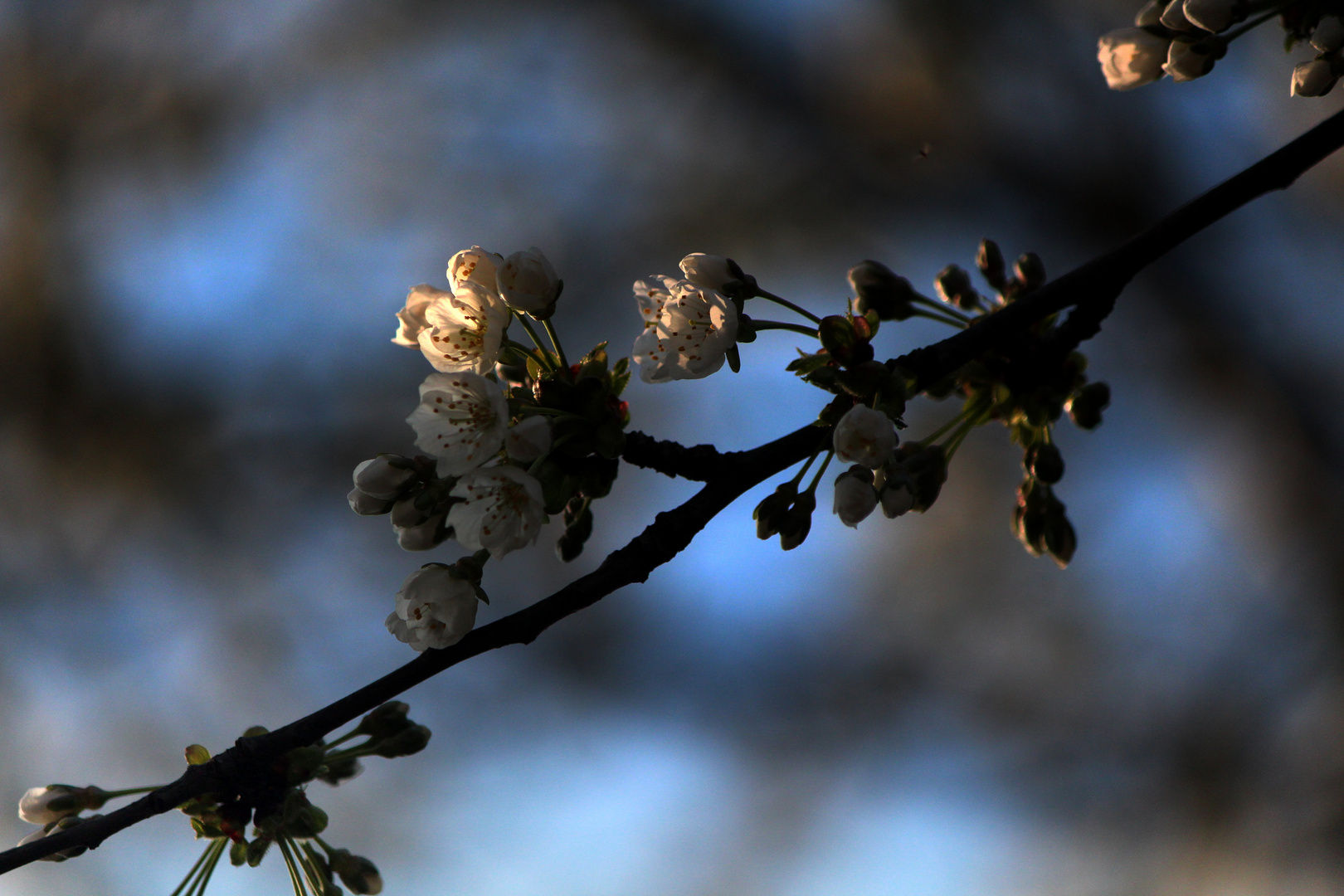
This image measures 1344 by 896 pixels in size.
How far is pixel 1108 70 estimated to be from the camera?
114 centimetres

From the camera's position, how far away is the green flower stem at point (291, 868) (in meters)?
1.09

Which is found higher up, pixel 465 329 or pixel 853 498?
pixel 465 329

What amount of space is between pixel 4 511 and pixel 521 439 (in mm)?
4523

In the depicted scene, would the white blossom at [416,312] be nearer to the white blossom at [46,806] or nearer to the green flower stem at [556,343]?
the green flower stem at [556,343]

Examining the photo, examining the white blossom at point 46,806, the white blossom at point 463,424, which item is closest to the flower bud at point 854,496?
the white blossom at point 463,424

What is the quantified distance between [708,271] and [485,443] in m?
0.37

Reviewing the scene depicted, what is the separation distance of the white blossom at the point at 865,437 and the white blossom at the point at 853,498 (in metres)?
0.07

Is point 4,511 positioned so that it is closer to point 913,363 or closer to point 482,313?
point 482,313

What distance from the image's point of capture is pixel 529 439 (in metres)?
0.86

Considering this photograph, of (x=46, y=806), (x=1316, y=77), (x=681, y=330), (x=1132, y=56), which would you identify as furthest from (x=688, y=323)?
(x=46, y=806)

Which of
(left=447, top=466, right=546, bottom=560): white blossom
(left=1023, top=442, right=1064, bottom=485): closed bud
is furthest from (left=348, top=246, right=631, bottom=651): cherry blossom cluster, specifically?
(left=1023, top=442, right=1064, bottom=485): closed bud

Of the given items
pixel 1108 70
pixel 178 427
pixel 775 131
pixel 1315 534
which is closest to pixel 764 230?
pixel 775 131

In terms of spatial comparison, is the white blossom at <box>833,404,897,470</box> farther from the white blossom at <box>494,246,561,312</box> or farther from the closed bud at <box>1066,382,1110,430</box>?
the closed bud at <box>1066,382,1110,430</box>

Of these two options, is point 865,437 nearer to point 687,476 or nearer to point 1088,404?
point 687,476
